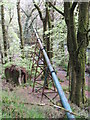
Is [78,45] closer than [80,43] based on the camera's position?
No

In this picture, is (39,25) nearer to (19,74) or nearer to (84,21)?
(19,74)

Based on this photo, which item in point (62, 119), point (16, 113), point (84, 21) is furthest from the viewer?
point (84, 21)

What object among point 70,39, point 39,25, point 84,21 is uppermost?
point 39,25

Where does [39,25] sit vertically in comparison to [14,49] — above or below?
above

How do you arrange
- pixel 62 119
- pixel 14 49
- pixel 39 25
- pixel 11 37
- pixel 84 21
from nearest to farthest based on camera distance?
pixel 62 119 < pixel 84 21 < pixel 14 49 < pixel 11 37 < pixel 39 25

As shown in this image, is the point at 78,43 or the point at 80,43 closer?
the point at 80,43

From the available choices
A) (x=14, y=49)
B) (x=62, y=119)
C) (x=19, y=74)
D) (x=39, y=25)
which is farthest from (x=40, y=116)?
(x=39, y=25)

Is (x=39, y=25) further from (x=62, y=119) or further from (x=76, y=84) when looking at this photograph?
(x=62, y=119)

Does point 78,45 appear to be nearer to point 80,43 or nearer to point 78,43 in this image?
point 78,43

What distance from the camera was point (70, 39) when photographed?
17.0ft

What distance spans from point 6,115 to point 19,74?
5.74 m

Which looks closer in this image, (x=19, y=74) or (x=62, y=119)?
(x=62, y=119)

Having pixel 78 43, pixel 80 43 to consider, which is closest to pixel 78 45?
pixel 78 43

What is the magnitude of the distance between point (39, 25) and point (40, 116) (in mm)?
20647
